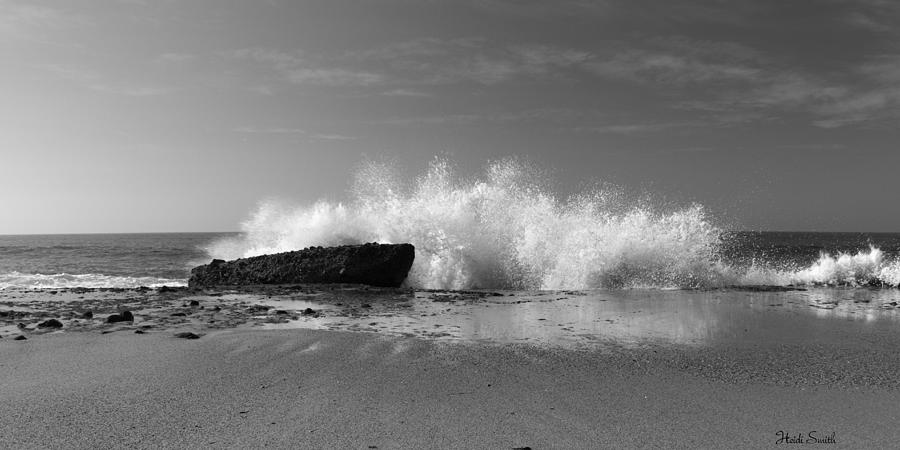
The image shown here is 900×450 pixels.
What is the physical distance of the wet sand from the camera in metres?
3.34

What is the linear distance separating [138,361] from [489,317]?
481cm

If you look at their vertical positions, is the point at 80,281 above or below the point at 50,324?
below

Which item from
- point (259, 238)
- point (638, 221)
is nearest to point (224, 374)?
point (638, 221)

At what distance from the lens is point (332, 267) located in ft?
46.8

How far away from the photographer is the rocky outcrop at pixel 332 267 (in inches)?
554

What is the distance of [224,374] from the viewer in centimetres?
467

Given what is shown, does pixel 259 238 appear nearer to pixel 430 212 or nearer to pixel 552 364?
pixel 430 212
